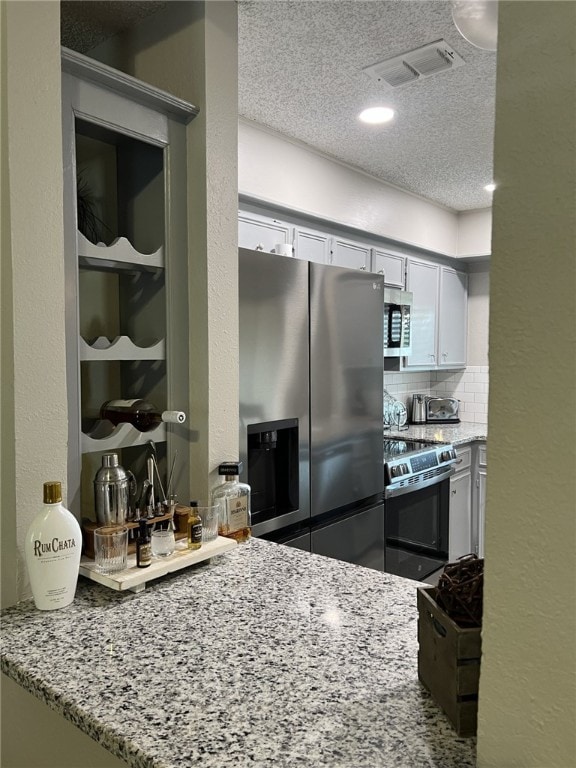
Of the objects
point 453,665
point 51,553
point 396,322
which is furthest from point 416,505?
point 453,665

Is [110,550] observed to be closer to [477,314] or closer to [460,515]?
[460,515]

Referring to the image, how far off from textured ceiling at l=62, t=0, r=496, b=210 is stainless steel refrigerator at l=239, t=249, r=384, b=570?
0.76 m

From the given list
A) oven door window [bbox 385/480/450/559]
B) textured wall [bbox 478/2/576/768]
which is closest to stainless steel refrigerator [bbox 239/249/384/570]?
oven door window [bbox 385/480/450/559]

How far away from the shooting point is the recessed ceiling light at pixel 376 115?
2.76m

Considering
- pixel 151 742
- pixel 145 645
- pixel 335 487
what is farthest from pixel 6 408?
pixel 335 487

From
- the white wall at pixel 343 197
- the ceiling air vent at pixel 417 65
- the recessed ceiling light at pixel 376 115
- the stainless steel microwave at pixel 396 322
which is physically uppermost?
the recessed ceiling light at pixel 376 115

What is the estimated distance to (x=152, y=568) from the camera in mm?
1454

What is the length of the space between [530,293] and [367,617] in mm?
862

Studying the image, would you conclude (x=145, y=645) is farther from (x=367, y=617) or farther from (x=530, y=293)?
(x=530, y=293)

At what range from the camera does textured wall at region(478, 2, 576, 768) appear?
666mm

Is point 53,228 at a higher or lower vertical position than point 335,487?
higher

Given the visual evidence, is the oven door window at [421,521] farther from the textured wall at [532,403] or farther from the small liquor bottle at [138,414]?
the textured wall at [532,403]

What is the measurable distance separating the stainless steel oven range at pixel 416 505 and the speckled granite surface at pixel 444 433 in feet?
0.53

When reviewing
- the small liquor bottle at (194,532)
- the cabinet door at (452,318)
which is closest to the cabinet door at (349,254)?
the cabinet door at (452,318)
